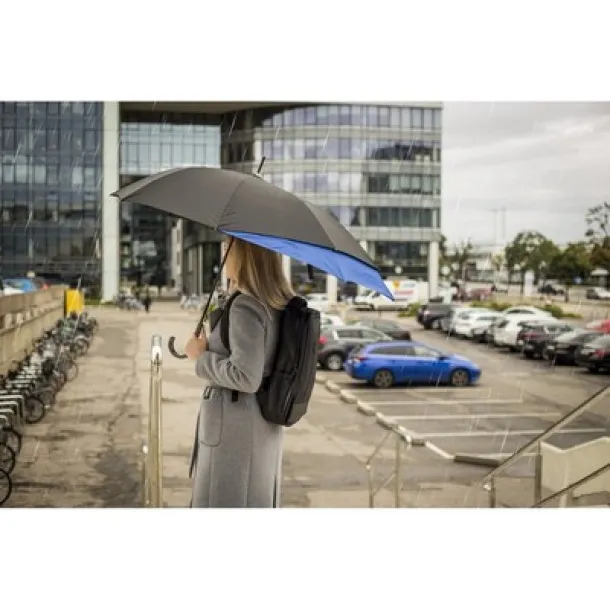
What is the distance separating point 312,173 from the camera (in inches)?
302

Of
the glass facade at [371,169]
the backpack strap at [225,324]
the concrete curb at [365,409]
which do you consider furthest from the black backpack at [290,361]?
the concrete curb at [365,409]

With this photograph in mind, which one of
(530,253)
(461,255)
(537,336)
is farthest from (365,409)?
(530,253)

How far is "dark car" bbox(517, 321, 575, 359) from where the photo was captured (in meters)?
8.50

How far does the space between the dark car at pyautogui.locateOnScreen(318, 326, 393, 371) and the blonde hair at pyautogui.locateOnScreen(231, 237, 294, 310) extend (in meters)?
6.07

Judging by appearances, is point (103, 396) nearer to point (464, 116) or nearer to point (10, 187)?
point (10, 187)

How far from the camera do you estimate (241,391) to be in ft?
7.08

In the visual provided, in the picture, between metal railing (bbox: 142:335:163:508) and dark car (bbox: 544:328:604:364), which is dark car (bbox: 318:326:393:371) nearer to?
dark car (bbox: 544:328:604:364)

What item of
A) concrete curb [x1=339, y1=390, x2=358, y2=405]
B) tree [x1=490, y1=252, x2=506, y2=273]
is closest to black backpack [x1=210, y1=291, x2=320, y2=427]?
tree [x1=490, y1=252, x2=506, y2=273]

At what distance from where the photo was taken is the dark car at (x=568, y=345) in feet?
27.1

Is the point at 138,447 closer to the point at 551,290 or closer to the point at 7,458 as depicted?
the point at 7,458

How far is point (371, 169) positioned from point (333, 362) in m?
3.18
